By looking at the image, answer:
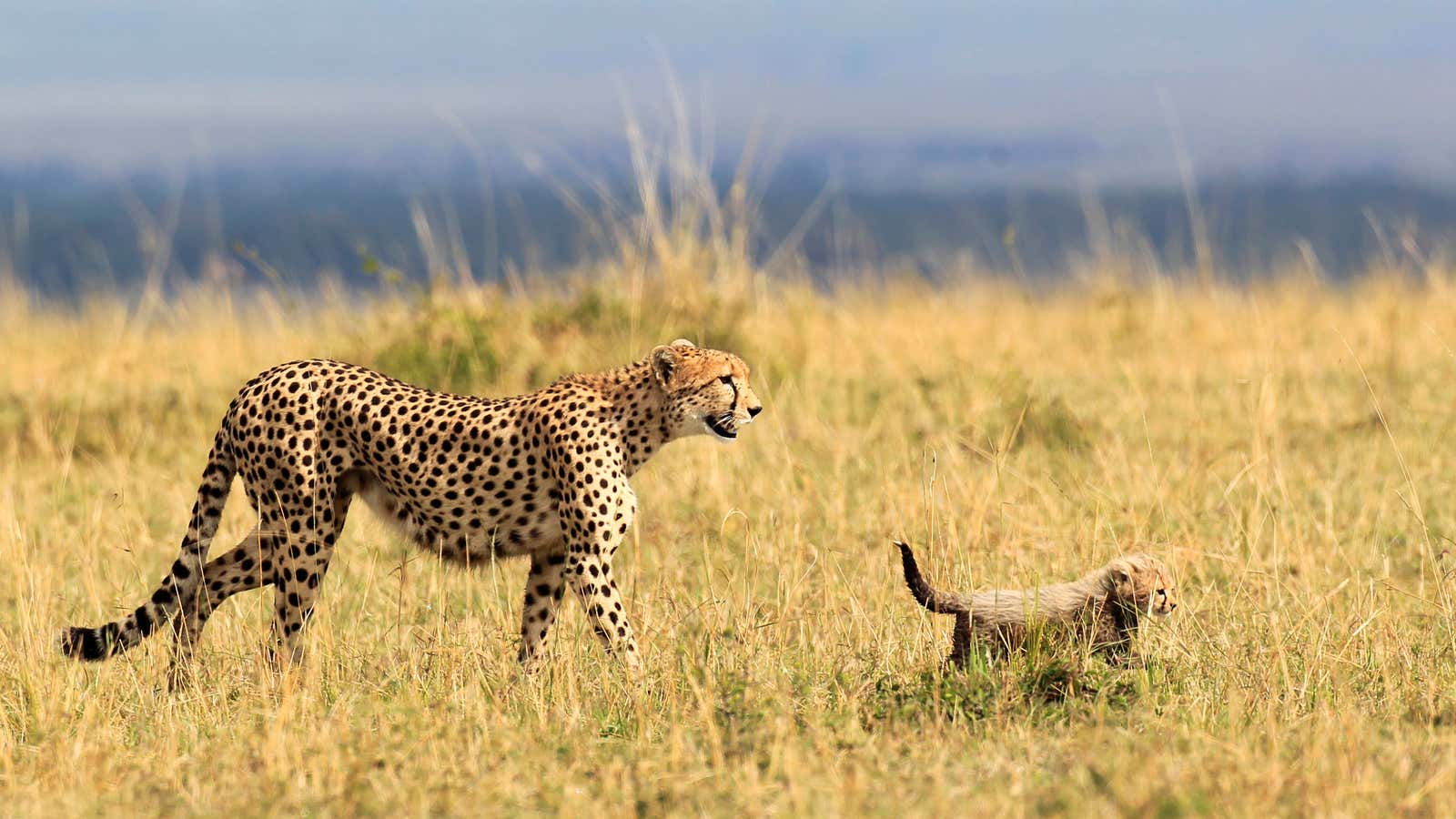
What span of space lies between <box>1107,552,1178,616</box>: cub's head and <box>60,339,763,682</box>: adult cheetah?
110 cm

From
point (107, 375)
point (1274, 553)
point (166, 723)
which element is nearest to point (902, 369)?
point (1274, 553)

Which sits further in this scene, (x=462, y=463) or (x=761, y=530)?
(x=761, y=530)

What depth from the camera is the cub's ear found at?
4.79 m

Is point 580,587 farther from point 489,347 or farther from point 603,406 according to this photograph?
point 489,347

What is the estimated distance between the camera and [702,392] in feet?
15.7

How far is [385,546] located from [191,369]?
3527 millimetres

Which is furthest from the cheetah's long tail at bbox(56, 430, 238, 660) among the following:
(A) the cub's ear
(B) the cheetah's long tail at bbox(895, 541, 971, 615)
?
(B) the cheetah's long tail at bbox(895, 541, 971, 615)

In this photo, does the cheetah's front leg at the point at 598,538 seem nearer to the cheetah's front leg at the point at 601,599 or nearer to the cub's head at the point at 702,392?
the cheetah's front leg at the point at 601,599

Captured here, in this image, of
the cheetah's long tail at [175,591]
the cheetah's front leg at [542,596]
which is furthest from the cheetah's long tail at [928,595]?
the cheetah's long tail at [175,591]

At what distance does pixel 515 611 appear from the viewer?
5.59 metres

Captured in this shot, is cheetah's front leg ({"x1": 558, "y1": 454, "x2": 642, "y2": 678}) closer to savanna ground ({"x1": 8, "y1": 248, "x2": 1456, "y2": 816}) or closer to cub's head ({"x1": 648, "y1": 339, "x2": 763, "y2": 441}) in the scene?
savanna ground ({"x1": 8, "y1": 248, "x2": 1456, "y2": 816})

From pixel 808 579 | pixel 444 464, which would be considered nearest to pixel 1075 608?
pixel 808 579

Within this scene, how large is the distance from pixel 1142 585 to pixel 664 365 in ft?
4.70

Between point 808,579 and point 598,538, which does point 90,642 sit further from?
point 808,579
